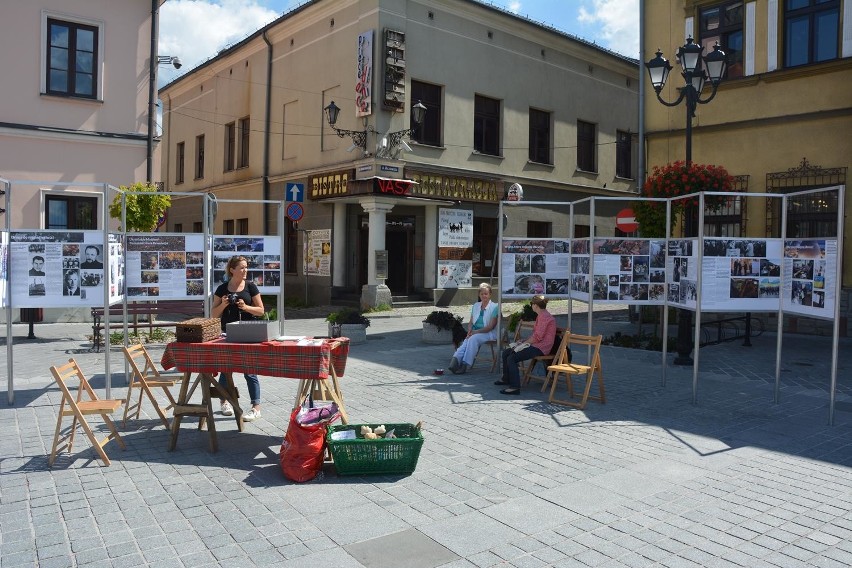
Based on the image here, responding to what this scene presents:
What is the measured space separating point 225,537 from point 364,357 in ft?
25.6

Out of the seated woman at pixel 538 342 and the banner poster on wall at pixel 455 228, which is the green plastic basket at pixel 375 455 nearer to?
the seated woman at pixel 538 342

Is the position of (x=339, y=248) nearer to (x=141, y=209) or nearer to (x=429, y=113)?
(x=429, y=113)

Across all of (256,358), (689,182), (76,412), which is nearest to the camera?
(76,412)

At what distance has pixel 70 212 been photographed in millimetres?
17141

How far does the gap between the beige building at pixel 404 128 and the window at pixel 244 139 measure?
0.13 feet

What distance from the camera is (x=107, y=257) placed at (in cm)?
847

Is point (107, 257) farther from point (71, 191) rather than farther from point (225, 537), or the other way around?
point (71, 191)

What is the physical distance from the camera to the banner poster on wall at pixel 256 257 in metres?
10.5

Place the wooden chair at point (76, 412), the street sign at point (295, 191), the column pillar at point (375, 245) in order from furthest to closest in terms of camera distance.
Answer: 1. the column pillar at point (375, 245)
2. the street sign at point (295, 191)
3. the wooden chair at point (76, 412)

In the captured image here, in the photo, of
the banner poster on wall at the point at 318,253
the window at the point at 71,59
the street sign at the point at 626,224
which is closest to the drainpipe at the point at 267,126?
the banner poster on wall at the point at 318,253

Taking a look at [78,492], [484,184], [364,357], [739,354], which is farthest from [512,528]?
Answer: [484,184]

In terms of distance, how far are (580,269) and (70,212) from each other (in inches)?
511

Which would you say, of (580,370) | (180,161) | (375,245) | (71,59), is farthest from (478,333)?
(180,161)

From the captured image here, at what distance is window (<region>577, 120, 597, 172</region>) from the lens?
28.5 meters
